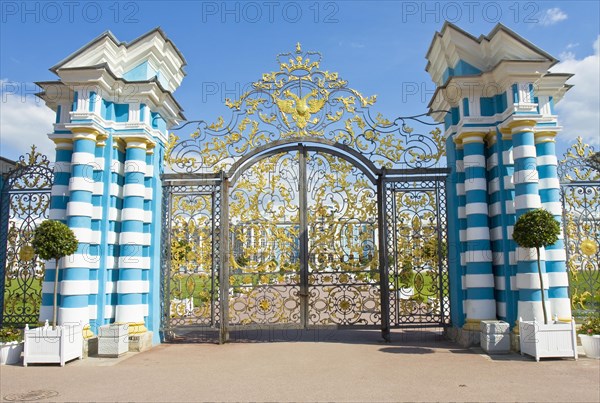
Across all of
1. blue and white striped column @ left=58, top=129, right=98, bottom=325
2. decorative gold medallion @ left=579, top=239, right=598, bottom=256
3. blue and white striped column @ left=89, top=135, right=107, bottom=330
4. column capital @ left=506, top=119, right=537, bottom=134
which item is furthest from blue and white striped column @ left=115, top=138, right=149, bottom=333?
decorative gold medallion @ left=579, top=239, right=598, bottom=256

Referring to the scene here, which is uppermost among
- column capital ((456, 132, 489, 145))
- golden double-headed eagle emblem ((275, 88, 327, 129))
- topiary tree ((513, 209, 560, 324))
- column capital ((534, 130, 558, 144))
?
golden double-headed eagle emblem ((275, 88, 327, 129))

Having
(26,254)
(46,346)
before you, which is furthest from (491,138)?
(26,254)

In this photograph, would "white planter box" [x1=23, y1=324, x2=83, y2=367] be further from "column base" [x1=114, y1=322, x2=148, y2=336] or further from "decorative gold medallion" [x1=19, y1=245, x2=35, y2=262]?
"decorative gold medallion" [x1=19, y1=245, x2=35, y2=262]

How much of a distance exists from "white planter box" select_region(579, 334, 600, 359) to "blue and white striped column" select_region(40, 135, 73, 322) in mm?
8938

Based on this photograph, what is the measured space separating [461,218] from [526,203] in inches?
53.9

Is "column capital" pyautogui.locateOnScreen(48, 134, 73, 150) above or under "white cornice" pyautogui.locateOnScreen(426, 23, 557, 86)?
under

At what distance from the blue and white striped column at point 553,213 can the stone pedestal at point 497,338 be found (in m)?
0.92

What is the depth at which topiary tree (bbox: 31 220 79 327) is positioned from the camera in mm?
7617

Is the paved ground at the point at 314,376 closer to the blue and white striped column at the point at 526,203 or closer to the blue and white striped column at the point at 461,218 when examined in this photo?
the blue and white striped column at the point at 526,203

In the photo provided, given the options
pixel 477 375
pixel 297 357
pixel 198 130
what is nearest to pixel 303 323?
pixel 297 357

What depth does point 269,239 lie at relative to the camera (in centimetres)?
959

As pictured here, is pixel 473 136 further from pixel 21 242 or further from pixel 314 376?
pixel 21 242

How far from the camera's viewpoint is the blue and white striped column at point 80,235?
8055mm

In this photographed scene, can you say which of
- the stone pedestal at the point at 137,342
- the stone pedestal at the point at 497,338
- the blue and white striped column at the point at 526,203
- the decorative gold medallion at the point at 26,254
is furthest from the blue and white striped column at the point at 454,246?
the decorative gold medallion at the point at 26,254
